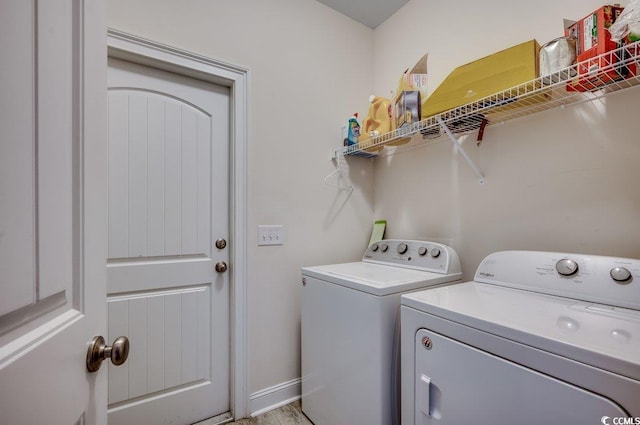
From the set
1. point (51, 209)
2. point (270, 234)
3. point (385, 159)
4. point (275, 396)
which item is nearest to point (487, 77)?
point (385, 159)

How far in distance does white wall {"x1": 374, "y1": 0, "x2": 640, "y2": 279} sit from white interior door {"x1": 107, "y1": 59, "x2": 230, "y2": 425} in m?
1.28

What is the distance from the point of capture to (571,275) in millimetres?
1076

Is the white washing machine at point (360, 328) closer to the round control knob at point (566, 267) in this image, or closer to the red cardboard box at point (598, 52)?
the round control knob at point (566, 267)

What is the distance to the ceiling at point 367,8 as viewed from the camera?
6.70 feet

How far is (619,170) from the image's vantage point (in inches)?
45.3

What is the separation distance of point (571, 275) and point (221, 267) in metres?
1.67

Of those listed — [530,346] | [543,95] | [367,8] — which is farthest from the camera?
[367,8]

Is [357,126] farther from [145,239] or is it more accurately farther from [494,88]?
[145,239]

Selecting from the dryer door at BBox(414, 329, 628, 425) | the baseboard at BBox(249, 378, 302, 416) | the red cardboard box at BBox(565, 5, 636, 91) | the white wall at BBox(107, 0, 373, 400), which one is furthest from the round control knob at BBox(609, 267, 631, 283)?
the baseboard at BBox(249, 378, 302, 416)

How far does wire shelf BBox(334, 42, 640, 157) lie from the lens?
38.6 inches

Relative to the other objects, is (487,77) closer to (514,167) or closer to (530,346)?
(514,167)

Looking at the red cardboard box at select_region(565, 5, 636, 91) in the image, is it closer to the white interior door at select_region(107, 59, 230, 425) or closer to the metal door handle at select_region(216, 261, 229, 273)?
the white interior door at select_region(107, 59, 230, 425)

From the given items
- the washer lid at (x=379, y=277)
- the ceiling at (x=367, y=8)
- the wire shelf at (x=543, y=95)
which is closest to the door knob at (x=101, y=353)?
the washer lid at (x=379, y=277)

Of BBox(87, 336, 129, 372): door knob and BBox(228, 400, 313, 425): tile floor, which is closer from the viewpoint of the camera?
BBox(87, 336, 129, 372): door knob
